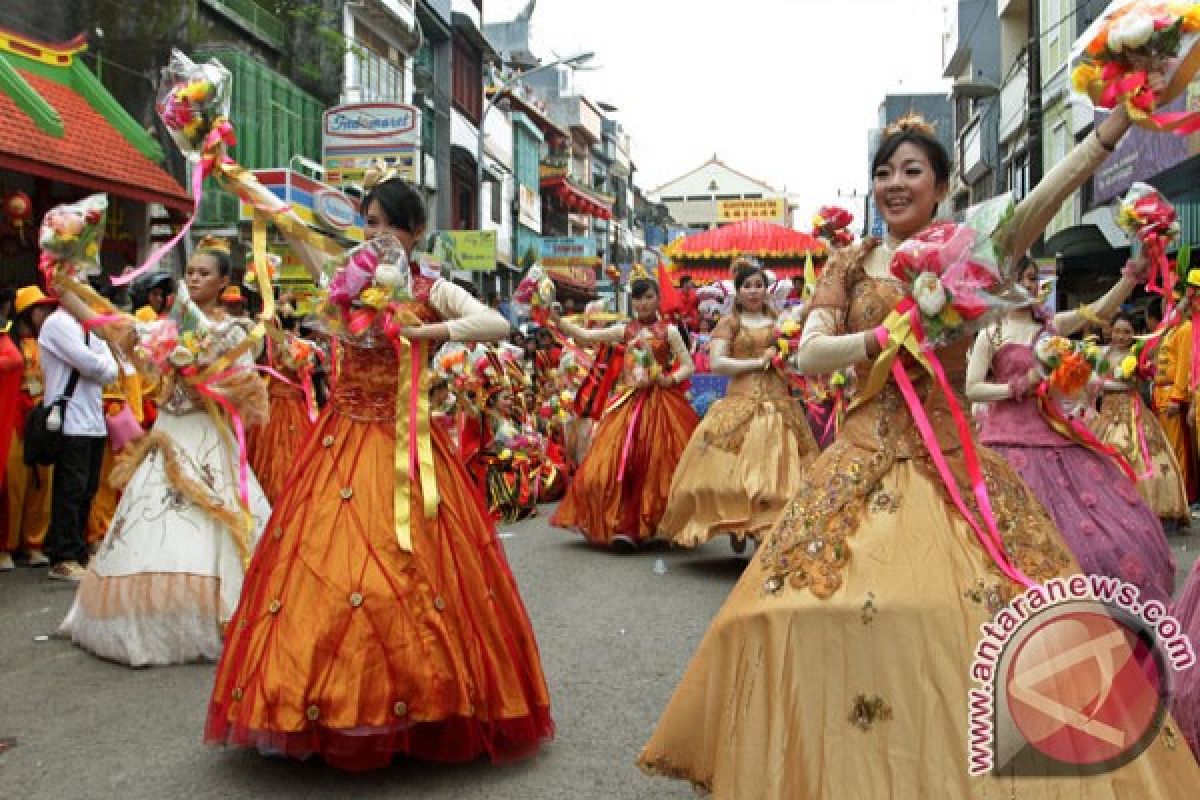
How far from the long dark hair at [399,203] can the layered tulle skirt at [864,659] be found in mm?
1893

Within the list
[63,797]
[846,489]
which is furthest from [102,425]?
[846,489]

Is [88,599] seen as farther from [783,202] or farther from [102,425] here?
[783,202]

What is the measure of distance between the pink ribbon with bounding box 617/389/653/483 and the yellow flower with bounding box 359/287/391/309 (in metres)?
5.46

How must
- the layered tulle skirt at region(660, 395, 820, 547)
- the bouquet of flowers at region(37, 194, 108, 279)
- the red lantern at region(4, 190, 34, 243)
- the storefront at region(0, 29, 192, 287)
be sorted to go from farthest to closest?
the storefront at region(0, 29, 192, 287), the red lantern at region(4, 190, 34, 243), the layered tulle skirt at region(660, 395, 820, 547), the bouquet of flowers at region(37, 194, 108, 279)

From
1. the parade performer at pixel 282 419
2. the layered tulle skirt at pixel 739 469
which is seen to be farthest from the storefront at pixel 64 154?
the layered tulle skirt at pixel 739 469

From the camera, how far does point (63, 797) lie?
4094mm

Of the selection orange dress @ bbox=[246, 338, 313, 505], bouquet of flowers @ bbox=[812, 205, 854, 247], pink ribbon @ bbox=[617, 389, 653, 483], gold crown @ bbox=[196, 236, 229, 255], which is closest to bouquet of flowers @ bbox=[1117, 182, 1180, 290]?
bouquet of flowers @ bbox=[812, 205, 854, 247]

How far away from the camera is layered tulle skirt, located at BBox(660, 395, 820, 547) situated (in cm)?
800

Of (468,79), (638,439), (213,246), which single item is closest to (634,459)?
(638,439)

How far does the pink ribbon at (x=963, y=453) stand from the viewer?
10.6 feet

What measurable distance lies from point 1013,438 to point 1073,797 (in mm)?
3845

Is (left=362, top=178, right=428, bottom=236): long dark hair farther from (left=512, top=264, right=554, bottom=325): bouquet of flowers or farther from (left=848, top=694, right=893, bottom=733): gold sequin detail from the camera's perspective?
(left=512, top=264, right=554, bottom=325): bouquet of flowers

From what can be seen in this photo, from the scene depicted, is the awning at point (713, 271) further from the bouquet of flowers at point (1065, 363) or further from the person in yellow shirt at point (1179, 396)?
the bouquet of flowers at point (1065, 363)

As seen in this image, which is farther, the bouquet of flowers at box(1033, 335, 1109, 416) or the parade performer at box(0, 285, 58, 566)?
the parade performer at box(0, 285, 58, 566)
